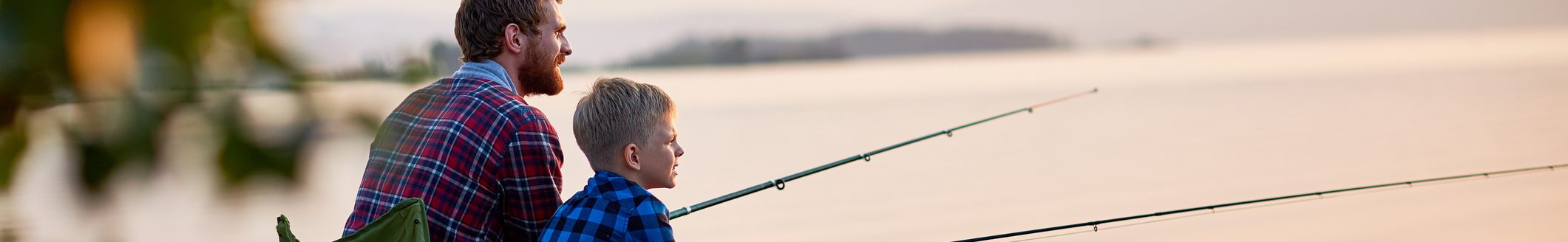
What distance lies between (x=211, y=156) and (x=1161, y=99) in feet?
42.9

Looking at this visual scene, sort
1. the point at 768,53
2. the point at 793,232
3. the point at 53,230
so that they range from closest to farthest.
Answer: the point at 53,230, the point at 793,232, the point at 768,53

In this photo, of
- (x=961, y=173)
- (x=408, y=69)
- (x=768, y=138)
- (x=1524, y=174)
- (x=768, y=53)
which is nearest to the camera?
(x=408, y=69)

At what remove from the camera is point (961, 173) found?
700 centimetres

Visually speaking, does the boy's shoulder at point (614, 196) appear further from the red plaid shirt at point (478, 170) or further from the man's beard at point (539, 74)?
the man's beard at point (539, 74)

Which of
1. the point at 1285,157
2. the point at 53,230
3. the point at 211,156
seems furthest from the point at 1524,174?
the point at 211,156

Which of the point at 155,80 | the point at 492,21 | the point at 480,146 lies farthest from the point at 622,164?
the point at 155,80

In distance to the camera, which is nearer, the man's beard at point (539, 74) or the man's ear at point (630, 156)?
the man's ear at point (630, 156)

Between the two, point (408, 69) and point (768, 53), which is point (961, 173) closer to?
point (408, 69)

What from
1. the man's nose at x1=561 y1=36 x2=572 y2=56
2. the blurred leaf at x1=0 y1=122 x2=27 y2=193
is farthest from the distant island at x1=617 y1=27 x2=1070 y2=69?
the blurred leaf at x1=0 y1=122 x2=27 y2=193

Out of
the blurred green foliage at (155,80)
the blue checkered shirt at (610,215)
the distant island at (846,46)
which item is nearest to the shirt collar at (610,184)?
the blue checkered shirt at (610,215)

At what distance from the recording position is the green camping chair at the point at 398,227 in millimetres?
1583

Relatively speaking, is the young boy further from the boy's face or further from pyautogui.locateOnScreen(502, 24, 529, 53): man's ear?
pyautogui.locateOnScreen(502, 24, 529, 53): man's ear

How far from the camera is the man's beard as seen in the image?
188 centimetres

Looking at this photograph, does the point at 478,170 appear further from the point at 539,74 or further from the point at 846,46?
the point at 846,46
